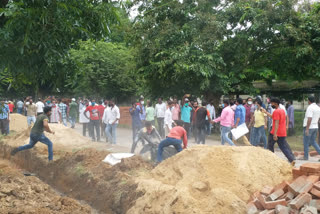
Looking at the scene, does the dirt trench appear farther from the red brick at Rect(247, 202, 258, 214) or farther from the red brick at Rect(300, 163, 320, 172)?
the red brick at Rect(300, 163, 320, 172)

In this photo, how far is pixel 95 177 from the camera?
812cm

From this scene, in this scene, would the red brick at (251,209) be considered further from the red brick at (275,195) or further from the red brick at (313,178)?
Result: the red brick at (313,178)

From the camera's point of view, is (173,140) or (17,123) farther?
(17,123)

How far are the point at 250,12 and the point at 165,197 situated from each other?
1187 centimetres

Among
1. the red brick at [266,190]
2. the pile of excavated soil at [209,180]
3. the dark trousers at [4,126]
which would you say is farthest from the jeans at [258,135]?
the dark trousers at [4,126]

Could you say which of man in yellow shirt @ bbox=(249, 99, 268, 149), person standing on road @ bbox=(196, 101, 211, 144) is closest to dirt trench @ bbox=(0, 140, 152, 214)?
person standing on road @ bbox=(196, 101, 211, 144)

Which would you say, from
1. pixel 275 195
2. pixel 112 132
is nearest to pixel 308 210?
pixel 275 195

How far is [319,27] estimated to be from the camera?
49.6 feet

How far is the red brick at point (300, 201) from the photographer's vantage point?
4.89 metres

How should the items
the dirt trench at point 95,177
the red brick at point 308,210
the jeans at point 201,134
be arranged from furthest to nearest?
the jeans at point 201,134
the dirt trench at point 95,177
the red brick at point 308,210

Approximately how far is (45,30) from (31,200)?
3.08m

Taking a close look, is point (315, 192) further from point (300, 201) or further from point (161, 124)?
point (161, 124)

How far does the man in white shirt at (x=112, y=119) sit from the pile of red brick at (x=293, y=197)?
8388 millimetres

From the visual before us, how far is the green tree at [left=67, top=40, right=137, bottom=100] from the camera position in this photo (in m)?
21.7
